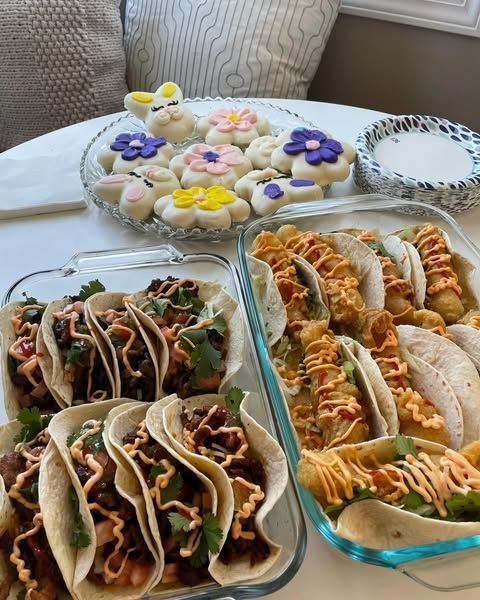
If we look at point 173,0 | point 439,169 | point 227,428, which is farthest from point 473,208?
point 173,0

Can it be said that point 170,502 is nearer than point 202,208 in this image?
Yes

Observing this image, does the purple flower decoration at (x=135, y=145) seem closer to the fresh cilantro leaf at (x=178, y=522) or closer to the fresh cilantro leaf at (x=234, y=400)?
the fresh cilantro leaf at (x=234, y=400)

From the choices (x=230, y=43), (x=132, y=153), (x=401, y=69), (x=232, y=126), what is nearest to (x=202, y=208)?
(x=132, y=153)

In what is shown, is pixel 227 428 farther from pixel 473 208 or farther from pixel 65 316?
pixel 473 208

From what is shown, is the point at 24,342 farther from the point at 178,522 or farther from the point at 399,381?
the point at 399,381

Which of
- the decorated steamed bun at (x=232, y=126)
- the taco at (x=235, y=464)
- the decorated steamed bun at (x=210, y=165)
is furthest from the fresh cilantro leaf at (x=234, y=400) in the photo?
the decorated steamed bun at (x=232, y=126)

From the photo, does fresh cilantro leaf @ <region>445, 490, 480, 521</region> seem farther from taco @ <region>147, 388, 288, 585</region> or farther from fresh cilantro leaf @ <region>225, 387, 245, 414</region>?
fresh cilantro leaf @ <region>225, 387, 245, 414</region>

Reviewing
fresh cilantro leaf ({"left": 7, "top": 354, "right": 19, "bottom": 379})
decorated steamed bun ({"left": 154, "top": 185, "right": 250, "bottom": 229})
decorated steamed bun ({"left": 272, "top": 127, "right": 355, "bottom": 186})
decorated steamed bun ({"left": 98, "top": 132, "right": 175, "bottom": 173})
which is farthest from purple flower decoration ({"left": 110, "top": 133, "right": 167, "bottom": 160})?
fresh cilantro leaf ({"left": 7, "top": 354, "right": 19, "bottom": 379})
